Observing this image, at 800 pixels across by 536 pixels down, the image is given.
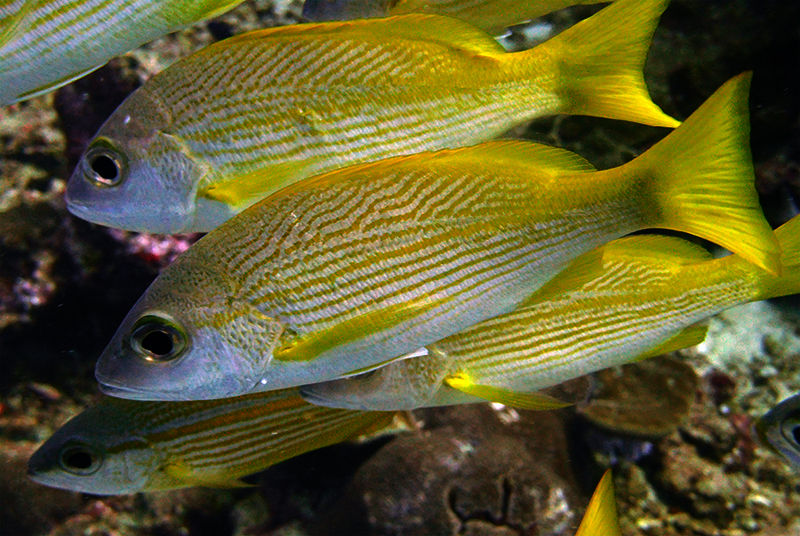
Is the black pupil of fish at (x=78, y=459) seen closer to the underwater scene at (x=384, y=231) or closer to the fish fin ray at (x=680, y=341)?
the underwater scene at (x=384, y=231)

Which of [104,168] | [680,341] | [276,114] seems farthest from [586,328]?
[104,168]

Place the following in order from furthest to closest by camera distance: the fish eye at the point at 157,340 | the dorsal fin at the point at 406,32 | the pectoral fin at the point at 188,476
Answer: the pectoral fin at the point at 188,476, the dorsal fin at the point at 406,32, the fish eye at the point at 157,340

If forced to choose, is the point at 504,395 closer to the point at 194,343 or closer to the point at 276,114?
the point at 194,343

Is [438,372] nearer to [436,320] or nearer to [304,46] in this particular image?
[436,320]

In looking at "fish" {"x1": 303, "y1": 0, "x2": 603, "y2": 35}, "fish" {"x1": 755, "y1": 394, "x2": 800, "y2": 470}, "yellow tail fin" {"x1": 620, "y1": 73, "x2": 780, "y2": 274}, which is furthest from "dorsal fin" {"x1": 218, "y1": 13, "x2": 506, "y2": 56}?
"fish" {"x1": 755, "y1": 394, "x2": 800, "y2": 470}

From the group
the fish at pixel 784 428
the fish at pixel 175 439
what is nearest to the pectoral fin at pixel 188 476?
the fish at pixel 175 439

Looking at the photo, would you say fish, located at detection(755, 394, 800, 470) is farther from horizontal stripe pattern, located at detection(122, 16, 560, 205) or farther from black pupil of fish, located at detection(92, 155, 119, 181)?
black pupil of fish, located at detection(92, 155, 119, 181)
